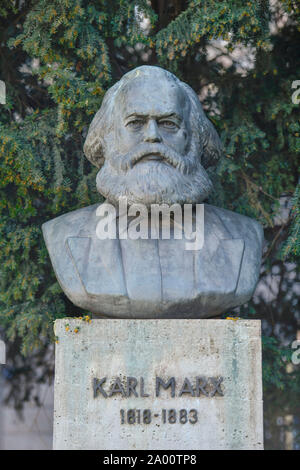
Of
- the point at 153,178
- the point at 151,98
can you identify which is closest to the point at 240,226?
the point at 153,178

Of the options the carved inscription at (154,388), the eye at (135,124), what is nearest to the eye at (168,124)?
the eye at (135,124)

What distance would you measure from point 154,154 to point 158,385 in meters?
1.21

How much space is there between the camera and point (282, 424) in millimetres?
6176

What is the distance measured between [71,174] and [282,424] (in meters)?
2.92

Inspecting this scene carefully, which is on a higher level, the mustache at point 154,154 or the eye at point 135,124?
the eye at point 135,124

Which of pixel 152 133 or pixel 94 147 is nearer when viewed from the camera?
pixel 152 133

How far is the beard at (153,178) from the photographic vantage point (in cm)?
363

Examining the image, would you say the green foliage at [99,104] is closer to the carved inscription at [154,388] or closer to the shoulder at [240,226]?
the shoulder at [240,226]

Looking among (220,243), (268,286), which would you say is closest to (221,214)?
(220,243)

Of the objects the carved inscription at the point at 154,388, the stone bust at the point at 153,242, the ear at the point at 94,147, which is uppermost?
the ear at the point at 94,147

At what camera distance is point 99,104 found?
5000 millimetres

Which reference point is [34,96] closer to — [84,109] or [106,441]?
[84,109]

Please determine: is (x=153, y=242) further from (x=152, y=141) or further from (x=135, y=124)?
(x=135, y=124)

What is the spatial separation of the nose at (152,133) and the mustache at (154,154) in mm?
27
